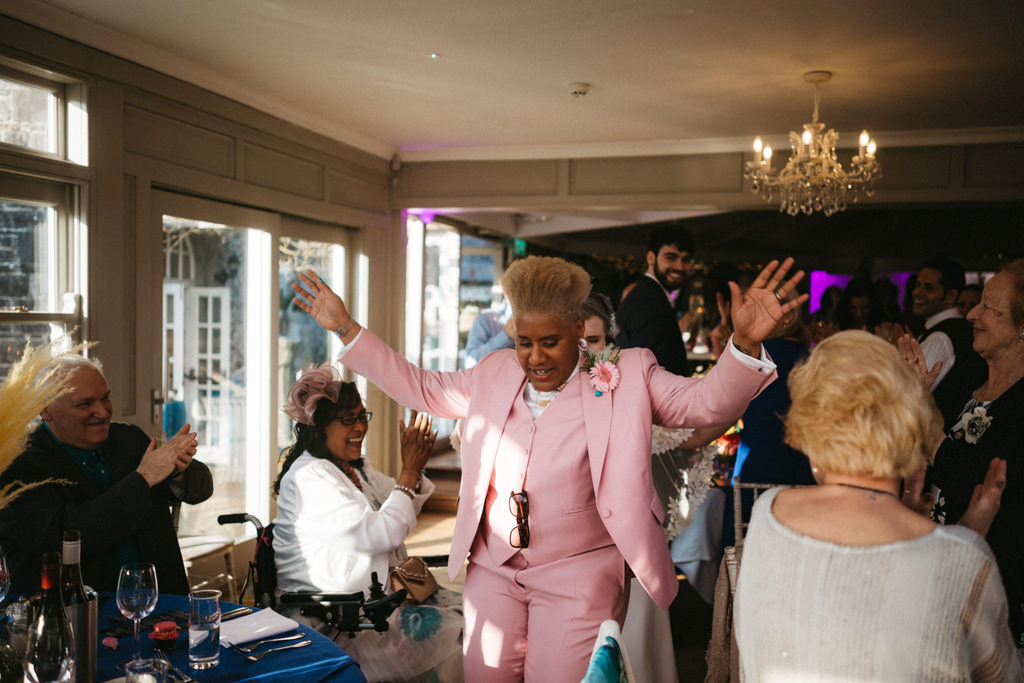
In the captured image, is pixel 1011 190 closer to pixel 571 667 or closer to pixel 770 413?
pixel 770 413

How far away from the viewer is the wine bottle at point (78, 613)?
5.17 ft

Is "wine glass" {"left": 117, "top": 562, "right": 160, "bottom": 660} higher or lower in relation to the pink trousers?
higher

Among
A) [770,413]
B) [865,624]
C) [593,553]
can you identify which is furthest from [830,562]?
[770,413]

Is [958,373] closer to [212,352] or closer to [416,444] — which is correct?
[416,444]

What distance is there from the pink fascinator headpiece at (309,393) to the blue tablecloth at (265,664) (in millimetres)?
956

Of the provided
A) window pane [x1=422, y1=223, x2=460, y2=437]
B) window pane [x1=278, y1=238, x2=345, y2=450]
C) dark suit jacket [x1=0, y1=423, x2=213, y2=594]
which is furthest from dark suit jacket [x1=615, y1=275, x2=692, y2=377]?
window pane [x1=422, y1=223, x2=460, y2=437]

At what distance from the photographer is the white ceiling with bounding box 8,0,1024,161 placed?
3236mm

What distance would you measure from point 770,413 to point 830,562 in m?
2.32

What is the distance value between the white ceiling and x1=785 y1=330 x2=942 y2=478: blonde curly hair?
2134 mm

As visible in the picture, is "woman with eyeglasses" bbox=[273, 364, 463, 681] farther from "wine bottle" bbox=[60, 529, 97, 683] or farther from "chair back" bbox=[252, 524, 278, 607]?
"wine bottle" bbox=[60, 529, 97, 683]

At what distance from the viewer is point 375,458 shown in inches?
255

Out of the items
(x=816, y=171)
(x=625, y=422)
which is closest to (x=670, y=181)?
(x=816, y=171)

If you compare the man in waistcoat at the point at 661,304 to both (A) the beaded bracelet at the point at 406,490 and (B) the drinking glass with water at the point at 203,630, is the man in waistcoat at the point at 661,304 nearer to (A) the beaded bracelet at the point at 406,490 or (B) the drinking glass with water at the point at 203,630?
(A) the beaded bracelet at the point at 406,490

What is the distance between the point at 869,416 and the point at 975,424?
3.56 ft
